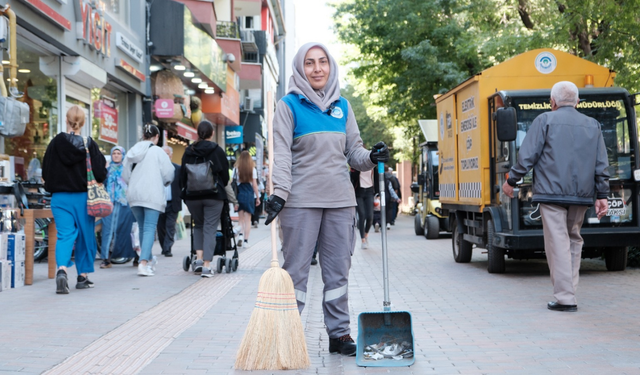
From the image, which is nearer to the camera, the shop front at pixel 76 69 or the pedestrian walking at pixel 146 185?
the pedestrian walking at pixel 146 185

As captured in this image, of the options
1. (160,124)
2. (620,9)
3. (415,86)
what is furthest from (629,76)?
(415,86)

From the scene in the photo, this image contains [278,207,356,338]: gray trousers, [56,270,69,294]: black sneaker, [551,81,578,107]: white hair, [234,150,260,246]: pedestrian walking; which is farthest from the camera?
[234,150,260,246]: pedestrian walking

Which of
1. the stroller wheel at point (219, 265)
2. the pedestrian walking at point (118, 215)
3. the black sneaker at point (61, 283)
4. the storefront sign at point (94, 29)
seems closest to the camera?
the black sneaker at point (61, 283)

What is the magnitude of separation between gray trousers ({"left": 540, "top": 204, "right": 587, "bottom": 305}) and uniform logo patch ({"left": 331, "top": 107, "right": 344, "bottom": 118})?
9.26ft

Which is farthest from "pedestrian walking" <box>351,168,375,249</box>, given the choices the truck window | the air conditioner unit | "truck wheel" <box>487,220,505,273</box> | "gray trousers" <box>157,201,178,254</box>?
the air conditioner unit

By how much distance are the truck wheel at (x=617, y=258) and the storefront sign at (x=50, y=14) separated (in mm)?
8390

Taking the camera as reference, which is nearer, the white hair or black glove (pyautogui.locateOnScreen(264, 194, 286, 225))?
black glove (pyautogui.locateOnScreen(264, 194, 286, 225))

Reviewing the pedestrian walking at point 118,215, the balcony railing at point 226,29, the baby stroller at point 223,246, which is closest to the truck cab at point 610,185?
the baby stroller at point 223,246

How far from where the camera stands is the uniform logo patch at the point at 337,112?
5113 mm

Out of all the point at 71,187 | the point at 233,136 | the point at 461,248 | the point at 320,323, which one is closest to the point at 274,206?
the point at 320,323

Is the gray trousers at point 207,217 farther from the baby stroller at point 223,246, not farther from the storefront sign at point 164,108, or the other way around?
the storefront sign at point 164,108

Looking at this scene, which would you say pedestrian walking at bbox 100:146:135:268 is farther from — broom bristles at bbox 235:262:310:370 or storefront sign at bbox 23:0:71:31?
broom bristles at bbox 235:262:310:370

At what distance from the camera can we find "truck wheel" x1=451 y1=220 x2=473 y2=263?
11984 millimetres

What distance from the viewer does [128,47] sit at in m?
16.5
